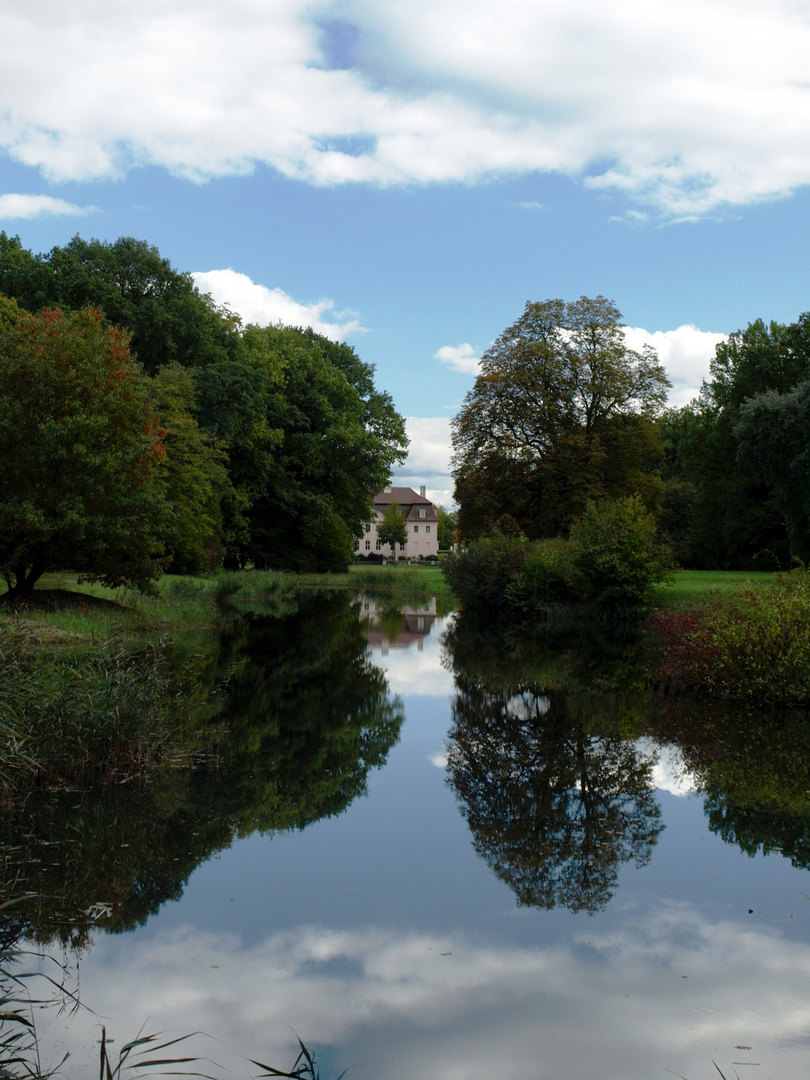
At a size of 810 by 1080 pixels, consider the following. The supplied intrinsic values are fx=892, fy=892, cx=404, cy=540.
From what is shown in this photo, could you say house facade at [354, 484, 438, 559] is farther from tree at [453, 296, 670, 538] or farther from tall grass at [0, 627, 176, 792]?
tall grass at [0, 627, 176, 792]

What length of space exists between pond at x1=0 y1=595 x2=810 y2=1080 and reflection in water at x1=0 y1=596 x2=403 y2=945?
33 millimetres

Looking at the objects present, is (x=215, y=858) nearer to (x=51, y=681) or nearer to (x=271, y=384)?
(x=51, y=681)

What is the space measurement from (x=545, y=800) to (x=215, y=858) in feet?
10.5

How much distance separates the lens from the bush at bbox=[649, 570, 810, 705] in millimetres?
12969

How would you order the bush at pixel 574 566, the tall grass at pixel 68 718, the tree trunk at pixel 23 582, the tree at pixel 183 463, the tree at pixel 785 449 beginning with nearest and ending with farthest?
1. the tall grass at pixel 68 718
2. the tree trunk at pixel 23 582
3. the bush at pixel 574 566
4. the tree at pixel 183 463
5. the tree at pixel 785 449

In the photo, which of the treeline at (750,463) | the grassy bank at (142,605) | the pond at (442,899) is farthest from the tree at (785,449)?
the pond at (442,899)

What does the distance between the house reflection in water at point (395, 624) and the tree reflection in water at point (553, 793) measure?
865cm

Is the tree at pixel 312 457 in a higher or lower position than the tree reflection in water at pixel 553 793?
higher

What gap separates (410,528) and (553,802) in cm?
10266

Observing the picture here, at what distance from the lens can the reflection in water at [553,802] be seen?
21.1ft

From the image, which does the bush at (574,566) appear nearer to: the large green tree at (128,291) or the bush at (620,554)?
the bush at (620,554)

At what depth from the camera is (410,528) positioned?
11088 cm

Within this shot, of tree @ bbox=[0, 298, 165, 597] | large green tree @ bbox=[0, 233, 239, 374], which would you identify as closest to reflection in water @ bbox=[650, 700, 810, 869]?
tree @ bbox=[0, 298, 165, 597]

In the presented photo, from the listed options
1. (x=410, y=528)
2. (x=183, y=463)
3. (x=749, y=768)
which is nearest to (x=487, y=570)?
(x=183, y=463)
